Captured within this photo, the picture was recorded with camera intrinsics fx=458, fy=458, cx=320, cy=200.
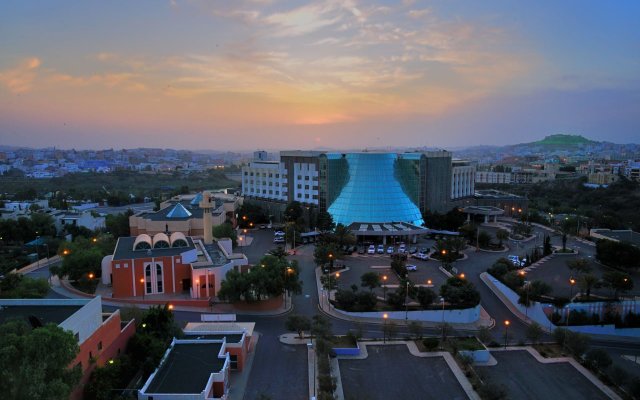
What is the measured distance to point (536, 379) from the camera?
2220 cm

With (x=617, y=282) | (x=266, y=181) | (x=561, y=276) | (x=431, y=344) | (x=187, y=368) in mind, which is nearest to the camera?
(x=187, y=368)

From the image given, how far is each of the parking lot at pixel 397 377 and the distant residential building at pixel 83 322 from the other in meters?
10.9

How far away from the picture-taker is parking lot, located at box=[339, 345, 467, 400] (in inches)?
810

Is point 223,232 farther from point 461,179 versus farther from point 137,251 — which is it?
point 461,179

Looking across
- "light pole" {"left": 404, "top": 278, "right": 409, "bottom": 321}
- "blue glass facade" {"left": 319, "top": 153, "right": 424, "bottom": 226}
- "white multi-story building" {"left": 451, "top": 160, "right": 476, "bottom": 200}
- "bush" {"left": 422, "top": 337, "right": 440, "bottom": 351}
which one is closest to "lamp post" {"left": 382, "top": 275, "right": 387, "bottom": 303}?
"light pole" {"left": 404, "top": 278, "right": 409, "bottom": 321}

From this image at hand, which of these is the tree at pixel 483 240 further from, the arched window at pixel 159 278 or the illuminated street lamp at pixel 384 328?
the arched window at pixel 159 278

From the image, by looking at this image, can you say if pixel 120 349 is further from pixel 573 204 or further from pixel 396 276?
pixel 573 204

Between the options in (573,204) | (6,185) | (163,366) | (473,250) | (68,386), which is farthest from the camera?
(6,185)

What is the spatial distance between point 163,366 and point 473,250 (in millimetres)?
35348

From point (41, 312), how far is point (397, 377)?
1638 centimetres

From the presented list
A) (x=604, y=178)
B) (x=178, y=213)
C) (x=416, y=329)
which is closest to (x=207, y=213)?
(x=178, y=213)

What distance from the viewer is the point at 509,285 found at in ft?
108

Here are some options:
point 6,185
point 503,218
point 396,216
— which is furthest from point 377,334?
point 6,185

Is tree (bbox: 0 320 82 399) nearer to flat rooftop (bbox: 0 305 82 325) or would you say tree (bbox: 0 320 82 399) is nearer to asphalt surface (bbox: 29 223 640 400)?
flat rooftop (bbox: 0 305 82 325)
